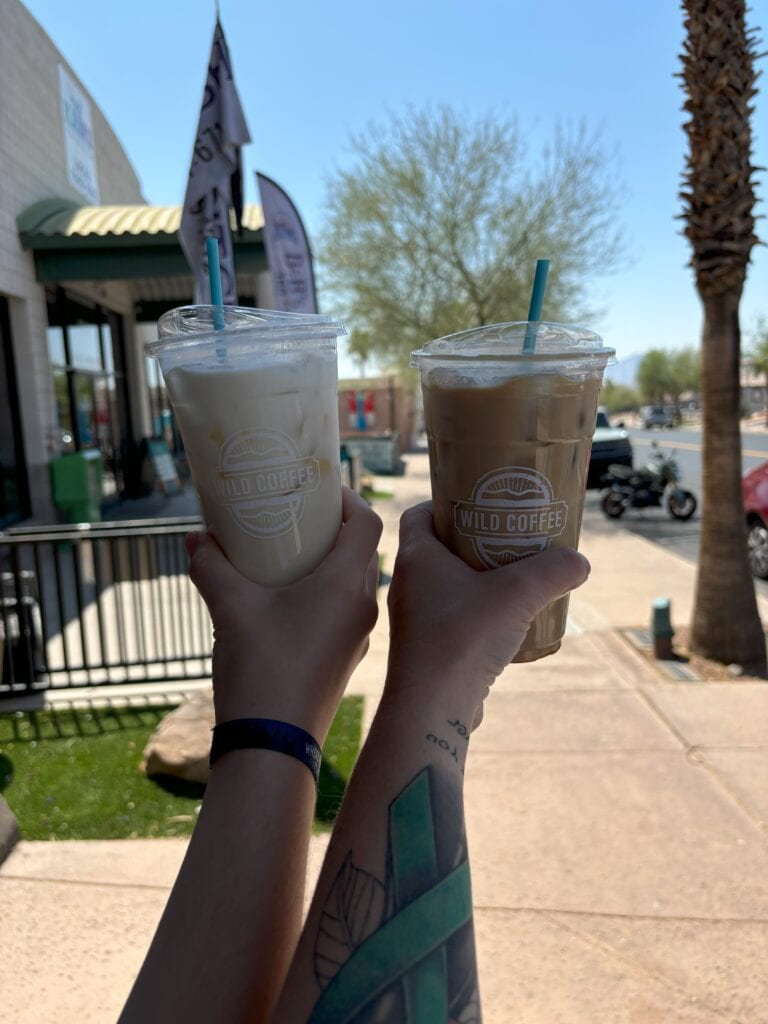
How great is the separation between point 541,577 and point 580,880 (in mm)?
2380

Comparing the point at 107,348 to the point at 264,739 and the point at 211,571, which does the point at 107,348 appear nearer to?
the point at 211,571

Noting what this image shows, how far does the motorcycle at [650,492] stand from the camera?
13.2 meters

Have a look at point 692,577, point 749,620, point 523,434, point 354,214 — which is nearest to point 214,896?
point 523,434

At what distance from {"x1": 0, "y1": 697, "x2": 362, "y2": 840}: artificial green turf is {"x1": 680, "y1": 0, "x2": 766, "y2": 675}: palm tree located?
298cm

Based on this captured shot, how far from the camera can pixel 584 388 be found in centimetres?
125

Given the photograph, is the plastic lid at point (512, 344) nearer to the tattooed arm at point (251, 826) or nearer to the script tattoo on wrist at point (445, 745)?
the tattooed arm at point (251, 826)

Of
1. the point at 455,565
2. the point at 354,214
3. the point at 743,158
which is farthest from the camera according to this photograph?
the point at 354,214

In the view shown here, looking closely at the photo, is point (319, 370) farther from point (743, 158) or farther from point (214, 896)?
point (743, 158)

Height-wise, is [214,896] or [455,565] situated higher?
[455,565]

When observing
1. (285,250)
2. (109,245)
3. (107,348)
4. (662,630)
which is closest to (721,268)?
(662,630)

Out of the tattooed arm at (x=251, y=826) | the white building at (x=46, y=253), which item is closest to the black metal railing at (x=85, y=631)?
the tattooed arm at (x=251, y=826)

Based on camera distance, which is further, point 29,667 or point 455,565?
point 29,667

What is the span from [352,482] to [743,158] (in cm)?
698

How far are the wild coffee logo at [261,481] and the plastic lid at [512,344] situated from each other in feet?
0.92
